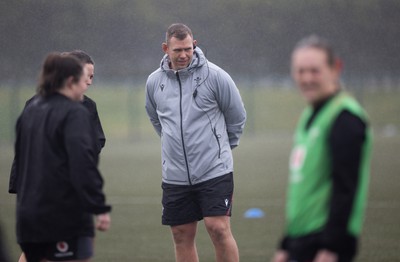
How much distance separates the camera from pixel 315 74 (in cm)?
443

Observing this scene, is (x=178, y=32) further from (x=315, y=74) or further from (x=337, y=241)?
(x=337, y=241)

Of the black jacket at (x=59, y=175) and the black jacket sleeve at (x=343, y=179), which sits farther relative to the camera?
the black jacket at (x=59, y=175)

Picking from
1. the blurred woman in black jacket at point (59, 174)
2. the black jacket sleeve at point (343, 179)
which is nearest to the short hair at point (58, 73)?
the blurred woman in black jacket at point (59, 174)

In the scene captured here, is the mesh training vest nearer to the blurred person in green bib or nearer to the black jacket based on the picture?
the blurred person in green bib

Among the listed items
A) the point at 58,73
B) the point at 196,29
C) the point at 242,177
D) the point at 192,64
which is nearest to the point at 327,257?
the point at 58,73

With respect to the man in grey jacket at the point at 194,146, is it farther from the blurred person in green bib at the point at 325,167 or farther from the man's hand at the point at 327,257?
the man's hand at the point at 327,257

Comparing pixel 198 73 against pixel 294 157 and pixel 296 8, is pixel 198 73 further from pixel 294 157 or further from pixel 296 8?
pixel 296 8

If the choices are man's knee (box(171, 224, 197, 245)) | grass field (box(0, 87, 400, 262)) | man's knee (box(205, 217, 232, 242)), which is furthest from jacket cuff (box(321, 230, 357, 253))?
grass field (box(0, 87, 400, 262))

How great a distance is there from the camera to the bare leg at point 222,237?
7.58 m

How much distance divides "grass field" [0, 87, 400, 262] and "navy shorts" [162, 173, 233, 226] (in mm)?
2079

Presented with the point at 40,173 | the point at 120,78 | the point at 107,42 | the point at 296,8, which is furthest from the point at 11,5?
the point at 40,173

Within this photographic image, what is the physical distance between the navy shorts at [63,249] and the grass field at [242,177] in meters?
4.06

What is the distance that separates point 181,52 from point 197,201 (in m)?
1.16

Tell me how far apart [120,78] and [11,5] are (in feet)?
29.0
